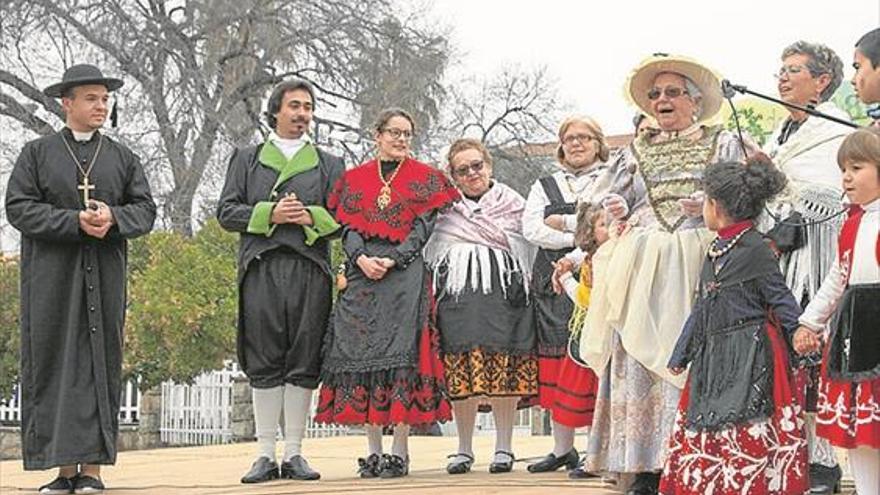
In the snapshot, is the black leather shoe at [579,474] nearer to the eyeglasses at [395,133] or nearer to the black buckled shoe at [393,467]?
the black buckled shoe at [393,467]

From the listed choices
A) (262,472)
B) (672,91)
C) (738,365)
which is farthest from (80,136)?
(738,365)

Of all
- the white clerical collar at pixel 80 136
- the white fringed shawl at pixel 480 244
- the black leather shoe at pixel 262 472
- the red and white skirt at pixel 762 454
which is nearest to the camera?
the red and white skirt at pixel 762 454

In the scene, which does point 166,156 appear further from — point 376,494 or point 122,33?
point 376,494

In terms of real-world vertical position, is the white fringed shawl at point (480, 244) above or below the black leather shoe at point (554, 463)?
above

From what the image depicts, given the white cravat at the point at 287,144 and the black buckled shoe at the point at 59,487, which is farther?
the white cravat at the point at 287,144

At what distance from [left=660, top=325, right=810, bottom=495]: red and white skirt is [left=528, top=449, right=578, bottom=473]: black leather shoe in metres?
2.16

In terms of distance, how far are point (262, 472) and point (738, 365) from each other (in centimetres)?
262

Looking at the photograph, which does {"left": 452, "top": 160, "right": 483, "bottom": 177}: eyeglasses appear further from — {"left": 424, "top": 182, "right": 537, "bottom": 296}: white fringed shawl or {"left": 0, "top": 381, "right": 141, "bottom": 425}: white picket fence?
{"left": 0, "top": 381, "right": 141, "bottom": 425}: white picket fence

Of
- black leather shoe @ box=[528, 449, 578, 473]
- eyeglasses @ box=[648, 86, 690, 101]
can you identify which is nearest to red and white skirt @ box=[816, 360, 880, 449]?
eyeglasses @ box=[648, 86, 690, 101]

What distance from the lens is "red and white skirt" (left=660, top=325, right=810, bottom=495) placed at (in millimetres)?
4656

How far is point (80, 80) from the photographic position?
20.5 feet

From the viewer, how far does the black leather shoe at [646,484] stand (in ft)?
17.6

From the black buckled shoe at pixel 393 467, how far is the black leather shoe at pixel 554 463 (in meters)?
0.59

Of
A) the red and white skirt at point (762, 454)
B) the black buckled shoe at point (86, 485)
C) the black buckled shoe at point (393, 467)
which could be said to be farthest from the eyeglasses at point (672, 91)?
the black buckled shoe at point (86, 485)
